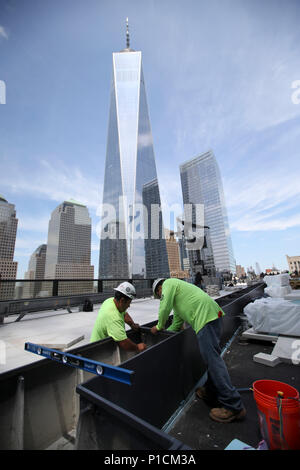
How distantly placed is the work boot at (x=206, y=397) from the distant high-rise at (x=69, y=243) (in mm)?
78866

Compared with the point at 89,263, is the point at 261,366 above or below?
below

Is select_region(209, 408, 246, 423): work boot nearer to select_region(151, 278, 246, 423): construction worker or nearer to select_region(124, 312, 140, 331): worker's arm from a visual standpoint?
select_region(151, 278, 246, 423): construction worker

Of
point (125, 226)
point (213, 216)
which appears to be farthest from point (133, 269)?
point (213, 216)

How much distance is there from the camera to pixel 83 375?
186cm

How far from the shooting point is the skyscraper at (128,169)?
198 feet

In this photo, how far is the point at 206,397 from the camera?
2.37 metres

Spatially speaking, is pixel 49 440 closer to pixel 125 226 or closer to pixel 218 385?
pixel 218 385

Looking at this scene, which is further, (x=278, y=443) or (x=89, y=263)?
(x=89, y=263)

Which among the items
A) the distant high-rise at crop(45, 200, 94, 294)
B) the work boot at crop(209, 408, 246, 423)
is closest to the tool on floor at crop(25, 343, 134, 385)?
the work boot at crop(209, 408, 246, 423)

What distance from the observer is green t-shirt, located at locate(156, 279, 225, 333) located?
2295 mm

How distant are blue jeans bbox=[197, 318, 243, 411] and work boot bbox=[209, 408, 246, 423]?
0.13 ft

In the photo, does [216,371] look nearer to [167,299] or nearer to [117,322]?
[167,299]
